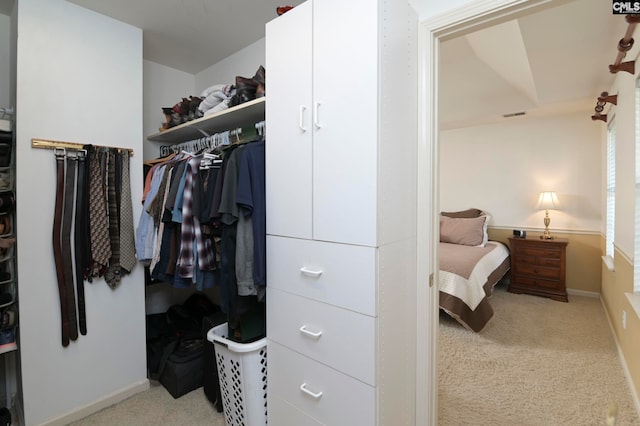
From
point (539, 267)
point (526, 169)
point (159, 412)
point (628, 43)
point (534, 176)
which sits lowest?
point (159, 412)

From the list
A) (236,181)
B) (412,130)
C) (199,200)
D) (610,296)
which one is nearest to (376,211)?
(412,130)

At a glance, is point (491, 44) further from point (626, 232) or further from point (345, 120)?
point (345, 120)

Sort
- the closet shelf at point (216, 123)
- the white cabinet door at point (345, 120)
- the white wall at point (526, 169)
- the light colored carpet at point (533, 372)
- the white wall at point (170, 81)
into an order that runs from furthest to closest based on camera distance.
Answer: the white wall at point (526, 169) < the white wall at point (170, 81) < the light colored carpet at point (533, 372) < the closet shelf at point (216, 123) < the white cabinet door at point (345, 120)

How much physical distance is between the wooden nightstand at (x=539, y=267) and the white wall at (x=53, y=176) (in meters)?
4.42

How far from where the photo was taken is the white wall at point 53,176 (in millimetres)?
1614

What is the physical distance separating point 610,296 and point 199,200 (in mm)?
3962

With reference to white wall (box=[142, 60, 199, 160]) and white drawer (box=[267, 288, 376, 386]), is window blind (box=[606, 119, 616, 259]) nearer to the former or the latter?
white drawer (box=[267, 288, 376, 386])

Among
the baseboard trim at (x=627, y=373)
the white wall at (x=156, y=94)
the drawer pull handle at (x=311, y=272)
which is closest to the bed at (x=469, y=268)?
the baseboard trim at (x=627, y=373)

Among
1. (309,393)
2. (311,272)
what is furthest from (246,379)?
(311,272)

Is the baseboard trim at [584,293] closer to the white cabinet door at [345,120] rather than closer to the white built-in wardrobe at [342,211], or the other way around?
the white built-in wardrobe at [342,211]

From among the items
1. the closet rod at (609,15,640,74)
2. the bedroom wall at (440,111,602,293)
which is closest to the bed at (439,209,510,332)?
the bedroom wall at (440,111,602,293)

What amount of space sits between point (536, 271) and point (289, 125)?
4.13 meters

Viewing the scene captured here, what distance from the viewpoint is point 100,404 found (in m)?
1.83

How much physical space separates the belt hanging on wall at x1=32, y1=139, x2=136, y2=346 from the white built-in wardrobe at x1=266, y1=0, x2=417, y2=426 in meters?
1.20
